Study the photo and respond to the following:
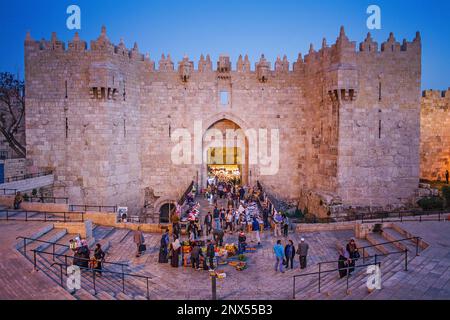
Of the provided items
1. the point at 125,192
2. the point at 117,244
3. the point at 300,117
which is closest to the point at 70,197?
the point at 125,192

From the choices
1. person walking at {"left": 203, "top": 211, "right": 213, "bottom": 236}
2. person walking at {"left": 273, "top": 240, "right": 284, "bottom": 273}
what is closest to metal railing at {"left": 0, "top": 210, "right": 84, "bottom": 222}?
person walking at {"left": 203, "top": 211, "right": 213, "bottom": 236}

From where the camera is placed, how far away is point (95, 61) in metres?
21.6

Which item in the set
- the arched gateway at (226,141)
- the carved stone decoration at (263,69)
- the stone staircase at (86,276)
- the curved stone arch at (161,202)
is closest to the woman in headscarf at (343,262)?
the stone staircase at (86,276)

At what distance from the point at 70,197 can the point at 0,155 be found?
8582 mm

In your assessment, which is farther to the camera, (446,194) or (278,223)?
(446,194)

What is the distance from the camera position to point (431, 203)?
68.3 ft

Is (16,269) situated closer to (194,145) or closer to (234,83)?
(194,145)

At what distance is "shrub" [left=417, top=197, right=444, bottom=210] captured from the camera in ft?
68.0

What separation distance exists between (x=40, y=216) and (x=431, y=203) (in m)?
18.8

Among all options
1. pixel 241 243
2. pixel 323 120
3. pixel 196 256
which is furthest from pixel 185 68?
pixel 196 256

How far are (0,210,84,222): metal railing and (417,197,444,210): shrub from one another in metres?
16.8

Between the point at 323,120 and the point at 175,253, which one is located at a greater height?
the point at 323,120

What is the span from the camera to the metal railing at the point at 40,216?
627 inches

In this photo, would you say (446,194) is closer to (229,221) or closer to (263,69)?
(229,221)
